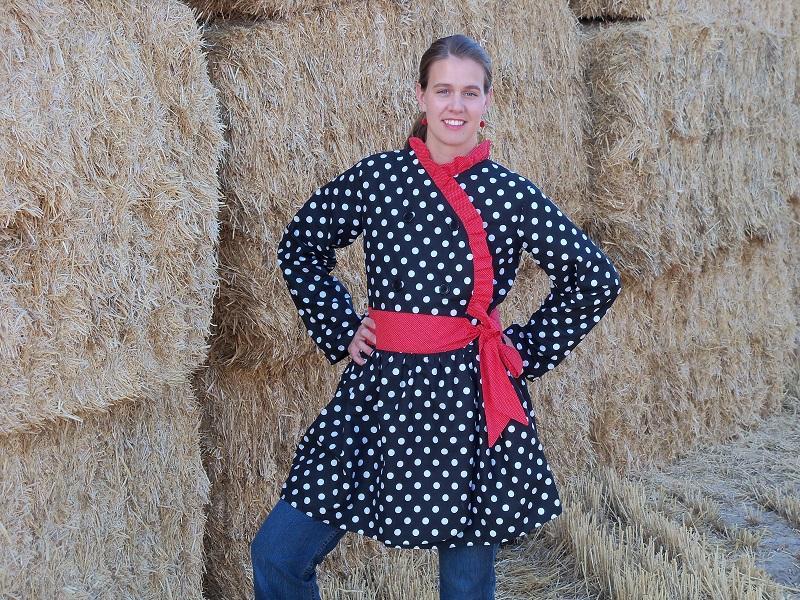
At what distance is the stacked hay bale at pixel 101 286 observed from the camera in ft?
7.09

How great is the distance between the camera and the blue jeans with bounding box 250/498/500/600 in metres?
2.23

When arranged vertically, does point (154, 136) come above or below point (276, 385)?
above

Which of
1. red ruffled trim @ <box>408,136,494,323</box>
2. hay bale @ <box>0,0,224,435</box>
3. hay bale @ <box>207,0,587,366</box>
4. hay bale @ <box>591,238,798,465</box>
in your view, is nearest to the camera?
hay bale @ <box>0,0,224,435</box>

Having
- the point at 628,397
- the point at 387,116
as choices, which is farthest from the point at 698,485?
the point at 387,116

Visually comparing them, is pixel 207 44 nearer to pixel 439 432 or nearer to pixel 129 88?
pixel 129 88

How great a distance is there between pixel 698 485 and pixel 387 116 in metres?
2.03

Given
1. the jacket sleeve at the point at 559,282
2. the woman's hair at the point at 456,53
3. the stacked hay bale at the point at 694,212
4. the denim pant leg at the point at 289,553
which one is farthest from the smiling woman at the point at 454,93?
the stacked hay bale at the point at 694,212

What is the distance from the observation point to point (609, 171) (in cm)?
411

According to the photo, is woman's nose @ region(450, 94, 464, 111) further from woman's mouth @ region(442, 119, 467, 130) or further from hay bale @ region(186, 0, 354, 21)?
hay bale @ region(186, 0, 354, 21)

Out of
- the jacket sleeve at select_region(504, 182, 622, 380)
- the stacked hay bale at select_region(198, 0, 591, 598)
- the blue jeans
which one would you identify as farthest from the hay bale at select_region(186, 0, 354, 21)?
the blue jeans

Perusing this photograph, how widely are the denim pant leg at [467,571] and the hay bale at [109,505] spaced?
787mm

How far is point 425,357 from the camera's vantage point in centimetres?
234

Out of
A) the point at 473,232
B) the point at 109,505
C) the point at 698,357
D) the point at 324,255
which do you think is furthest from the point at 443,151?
the point at 698,357

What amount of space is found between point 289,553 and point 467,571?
0.39m
